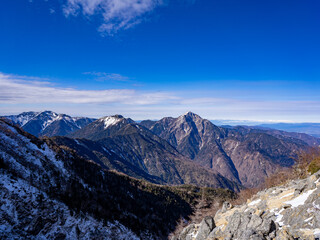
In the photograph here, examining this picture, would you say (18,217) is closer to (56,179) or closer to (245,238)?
(56,179)

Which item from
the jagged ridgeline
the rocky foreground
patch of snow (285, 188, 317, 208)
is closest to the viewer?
the rocky foreground

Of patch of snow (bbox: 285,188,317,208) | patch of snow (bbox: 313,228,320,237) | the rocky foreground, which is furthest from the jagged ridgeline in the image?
patch of snow (bbox: 285,188,317,208)

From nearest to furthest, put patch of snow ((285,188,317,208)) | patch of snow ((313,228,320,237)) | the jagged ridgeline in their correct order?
patch of snow ((313,228,320,237)) → patch of snow ((285,188,317,208)) → the jagged ridgeline

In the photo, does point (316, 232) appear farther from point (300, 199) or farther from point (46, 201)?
point (46, 201)

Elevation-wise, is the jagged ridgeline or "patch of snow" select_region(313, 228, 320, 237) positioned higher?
"patch of snow" select_region(313, 228, 320, 237)

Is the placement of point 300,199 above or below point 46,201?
above

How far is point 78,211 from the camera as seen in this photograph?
168ft

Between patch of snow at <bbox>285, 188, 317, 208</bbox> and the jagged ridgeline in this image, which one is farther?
the jagged ridgeline

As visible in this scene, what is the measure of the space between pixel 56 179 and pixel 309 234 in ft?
220

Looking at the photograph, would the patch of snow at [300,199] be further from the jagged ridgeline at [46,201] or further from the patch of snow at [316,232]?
the jagged ridgeline at [46,201]

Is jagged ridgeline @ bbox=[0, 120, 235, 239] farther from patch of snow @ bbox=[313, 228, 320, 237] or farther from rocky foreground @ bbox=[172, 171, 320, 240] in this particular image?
patch of snow @ bbox=[313, 228, 320, 237]

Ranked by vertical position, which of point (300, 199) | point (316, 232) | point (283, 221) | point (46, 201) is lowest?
point (46, 201)

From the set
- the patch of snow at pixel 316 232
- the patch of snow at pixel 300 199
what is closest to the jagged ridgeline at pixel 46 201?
the patch of snow at pixel 316 232

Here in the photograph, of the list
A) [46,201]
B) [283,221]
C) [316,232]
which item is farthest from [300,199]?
[46,201]
